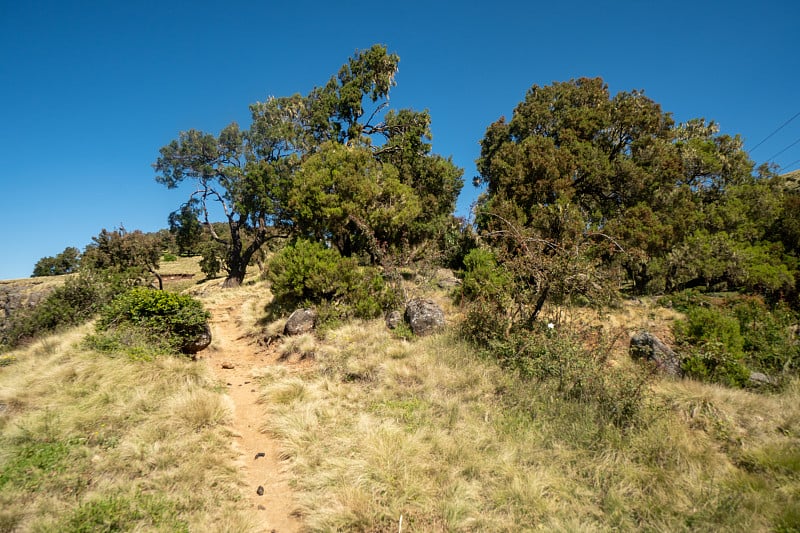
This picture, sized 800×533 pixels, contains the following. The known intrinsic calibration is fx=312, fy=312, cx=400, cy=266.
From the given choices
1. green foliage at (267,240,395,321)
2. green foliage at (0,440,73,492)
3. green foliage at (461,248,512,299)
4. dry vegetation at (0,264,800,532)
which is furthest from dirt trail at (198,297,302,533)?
green foliage at (461,248,512,299)

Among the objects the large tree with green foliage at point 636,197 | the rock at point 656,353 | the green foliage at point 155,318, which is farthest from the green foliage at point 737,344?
the green foliage at point 155,318

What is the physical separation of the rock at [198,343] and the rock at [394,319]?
5022 mm

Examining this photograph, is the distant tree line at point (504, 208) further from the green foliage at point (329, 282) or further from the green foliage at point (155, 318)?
the green foliage at point (155, 318)

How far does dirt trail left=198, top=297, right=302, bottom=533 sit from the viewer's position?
3.73 metres

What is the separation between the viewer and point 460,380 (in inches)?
245

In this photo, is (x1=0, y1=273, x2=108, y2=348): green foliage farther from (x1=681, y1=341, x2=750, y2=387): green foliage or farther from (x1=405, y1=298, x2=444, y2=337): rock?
(x1=681, y1=341, x2=750, y2=387): green foliage

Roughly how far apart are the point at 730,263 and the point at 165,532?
20.8 metres

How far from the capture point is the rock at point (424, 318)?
8.78 m

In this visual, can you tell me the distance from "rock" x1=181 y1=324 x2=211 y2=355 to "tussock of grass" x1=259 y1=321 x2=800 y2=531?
3014 millimetres

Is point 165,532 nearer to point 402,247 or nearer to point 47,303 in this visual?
point 402,247

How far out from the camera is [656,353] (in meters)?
8.82

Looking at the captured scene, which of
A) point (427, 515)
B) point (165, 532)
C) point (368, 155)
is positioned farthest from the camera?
point (368, 155)

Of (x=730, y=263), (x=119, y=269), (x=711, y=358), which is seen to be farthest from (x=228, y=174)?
(x=730, y=263)

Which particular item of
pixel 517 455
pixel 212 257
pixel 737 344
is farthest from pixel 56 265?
pixel 737 344
